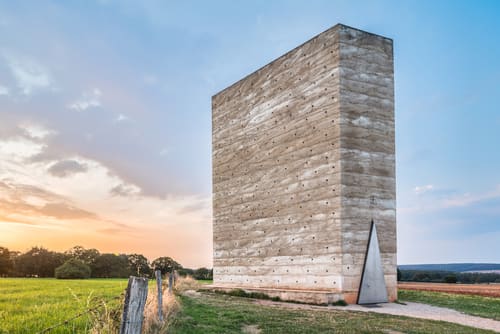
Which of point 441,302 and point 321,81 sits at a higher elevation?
point 321,81

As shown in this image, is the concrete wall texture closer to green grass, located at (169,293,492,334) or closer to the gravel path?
the gravel path

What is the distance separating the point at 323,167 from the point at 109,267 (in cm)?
4236

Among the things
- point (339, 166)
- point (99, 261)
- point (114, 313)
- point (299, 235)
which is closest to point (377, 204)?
point (339, 166)

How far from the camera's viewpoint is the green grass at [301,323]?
31.4 feet

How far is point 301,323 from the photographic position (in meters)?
10.6

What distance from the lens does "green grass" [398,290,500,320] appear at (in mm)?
13777

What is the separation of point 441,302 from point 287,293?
216 inches

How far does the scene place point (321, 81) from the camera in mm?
18000

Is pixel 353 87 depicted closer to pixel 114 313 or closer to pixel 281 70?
pixel 281 70

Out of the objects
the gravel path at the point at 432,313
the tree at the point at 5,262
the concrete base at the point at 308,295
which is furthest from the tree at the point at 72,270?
the gravel path at the point at 432,313

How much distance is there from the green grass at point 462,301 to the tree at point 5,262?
45322mm

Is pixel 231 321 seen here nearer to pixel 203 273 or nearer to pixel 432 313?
pixel 432 313

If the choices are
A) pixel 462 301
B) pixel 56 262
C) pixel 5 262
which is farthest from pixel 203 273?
Result: pixel 462 301

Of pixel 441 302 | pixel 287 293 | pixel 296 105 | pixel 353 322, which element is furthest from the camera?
pixel 296 105
